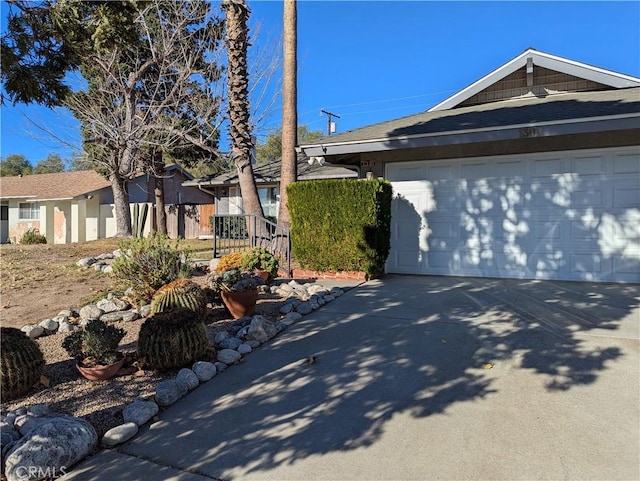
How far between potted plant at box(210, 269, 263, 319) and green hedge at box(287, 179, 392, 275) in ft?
8.14

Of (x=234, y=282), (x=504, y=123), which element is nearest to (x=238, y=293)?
(x=234, y=282)

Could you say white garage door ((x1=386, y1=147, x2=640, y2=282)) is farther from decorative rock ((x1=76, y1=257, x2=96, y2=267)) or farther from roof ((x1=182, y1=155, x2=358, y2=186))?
roof ((x1=182, y1=155, x2=358, y2=186))

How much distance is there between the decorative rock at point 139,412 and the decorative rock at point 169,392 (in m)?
0.09

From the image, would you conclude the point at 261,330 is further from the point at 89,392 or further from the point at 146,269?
the point at 146,269

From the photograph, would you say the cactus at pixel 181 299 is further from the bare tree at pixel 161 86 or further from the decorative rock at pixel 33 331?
the bare tree at pixel 161 86

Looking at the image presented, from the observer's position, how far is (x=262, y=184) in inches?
784

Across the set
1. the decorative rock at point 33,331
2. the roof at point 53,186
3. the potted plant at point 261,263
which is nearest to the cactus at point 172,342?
the decorative rock at point 33,331

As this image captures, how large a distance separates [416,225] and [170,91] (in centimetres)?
952

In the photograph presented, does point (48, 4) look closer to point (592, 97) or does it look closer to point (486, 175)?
point (486, 175)

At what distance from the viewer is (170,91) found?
13.7 meters

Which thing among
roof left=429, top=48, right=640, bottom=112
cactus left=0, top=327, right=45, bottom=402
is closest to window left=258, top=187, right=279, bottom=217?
roof left=429, top=48, right=640, bottom=112

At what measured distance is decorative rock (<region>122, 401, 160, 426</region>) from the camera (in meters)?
3.25

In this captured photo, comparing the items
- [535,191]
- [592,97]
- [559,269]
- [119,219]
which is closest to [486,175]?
[535,191]

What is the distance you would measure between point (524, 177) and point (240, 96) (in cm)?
703
